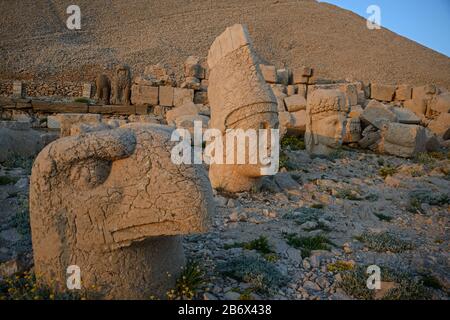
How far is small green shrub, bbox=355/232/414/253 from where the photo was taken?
3.81m

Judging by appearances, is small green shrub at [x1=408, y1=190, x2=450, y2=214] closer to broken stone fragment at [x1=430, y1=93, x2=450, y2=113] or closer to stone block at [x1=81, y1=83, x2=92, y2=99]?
broken stone fragment at [x1=430, y1=93, x2=450, y2=113]

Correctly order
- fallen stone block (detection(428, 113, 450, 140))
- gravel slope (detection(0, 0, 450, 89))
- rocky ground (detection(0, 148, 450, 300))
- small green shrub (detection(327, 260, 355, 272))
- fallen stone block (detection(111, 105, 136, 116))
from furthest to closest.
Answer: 1. gravel slope (detection(0, 0, 450, 89))
2. fallen stone block (detection(111, 105, 136, 116))
3. fallen stone block (detection(428, 113, 450, 140))
4. small green shrub (detection(327, 260, 355, 272))
5. rocky ground (detection(0, 148, 450, 300))

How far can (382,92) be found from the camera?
52.4 ft

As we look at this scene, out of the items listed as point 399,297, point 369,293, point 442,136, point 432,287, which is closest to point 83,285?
point 369,293

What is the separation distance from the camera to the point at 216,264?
3.13 metres

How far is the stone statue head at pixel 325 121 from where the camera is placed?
8.16 m

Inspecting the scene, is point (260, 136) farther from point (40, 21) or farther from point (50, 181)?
point (40, 21)

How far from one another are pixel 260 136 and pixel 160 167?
10.9ft

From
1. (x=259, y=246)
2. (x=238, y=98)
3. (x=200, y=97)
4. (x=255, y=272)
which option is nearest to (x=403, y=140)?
(x=238, y=98)

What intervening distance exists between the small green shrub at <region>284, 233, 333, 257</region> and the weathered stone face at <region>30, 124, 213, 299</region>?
1.89m

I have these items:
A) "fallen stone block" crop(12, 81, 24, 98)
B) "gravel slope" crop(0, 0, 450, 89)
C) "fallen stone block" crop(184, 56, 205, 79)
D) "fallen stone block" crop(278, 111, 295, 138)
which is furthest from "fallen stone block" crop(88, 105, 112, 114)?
"gravel slope" crop(0, 0, 450, 89)

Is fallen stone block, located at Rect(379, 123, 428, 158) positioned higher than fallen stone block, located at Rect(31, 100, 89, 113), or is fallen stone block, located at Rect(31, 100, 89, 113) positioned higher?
fallen stone block, located at Rect(31, 100, 89, 113)

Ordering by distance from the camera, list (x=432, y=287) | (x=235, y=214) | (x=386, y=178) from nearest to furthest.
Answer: (x=432, y=287) < (x=235, y=214) < (x=386, y=178)

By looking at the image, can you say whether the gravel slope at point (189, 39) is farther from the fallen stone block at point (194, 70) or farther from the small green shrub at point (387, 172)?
the small green shrub at point (387, 172)
